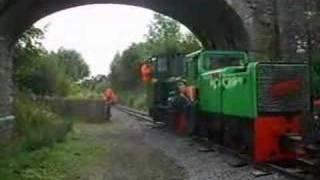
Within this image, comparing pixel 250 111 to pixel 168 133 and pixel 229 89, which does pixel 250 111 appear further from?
pixel 168 133

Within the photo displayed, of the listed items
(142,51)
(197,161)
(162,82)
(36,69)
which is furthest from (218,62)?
(142,51)

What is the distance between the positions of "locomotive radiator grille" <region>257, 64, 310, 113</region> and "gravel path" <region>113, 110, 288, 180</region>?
1.29m

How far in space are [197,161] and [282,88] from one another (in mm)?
2277

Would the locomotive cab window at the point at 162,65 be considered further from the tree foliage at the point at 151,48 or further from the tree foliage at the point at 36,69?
the tree foliage at the point at 151,48

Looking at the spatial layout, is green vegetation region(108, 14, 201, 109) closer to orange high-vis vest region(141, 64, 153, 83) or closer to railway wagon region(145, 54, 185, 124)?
orange high-vis vest region(141, 64, 153, 83)

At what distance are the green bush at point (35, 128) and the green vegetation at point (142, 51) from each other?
13874mm

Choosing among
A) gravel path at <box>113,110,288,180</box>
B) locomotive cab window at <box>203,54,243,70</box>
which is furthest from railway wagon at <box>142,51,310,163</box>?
locomotive cab window at <box>203,54,243,70</box>

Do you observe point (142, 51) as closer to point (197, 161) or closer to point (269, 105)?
point (197, 161)

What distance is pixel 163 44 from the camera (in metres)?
45.2

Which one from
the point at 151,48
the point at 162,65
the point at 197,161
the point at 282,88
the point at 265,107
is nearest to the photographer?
the point at 265,107

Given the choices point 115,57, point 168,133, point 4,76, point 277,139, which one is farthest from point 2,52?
point 115,57

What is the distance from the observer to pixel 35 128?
1770 centimetres

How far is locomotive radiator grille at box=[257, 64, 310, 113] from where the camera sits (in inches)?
491

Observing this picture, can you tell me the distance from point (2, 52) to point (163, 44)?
27527mm
